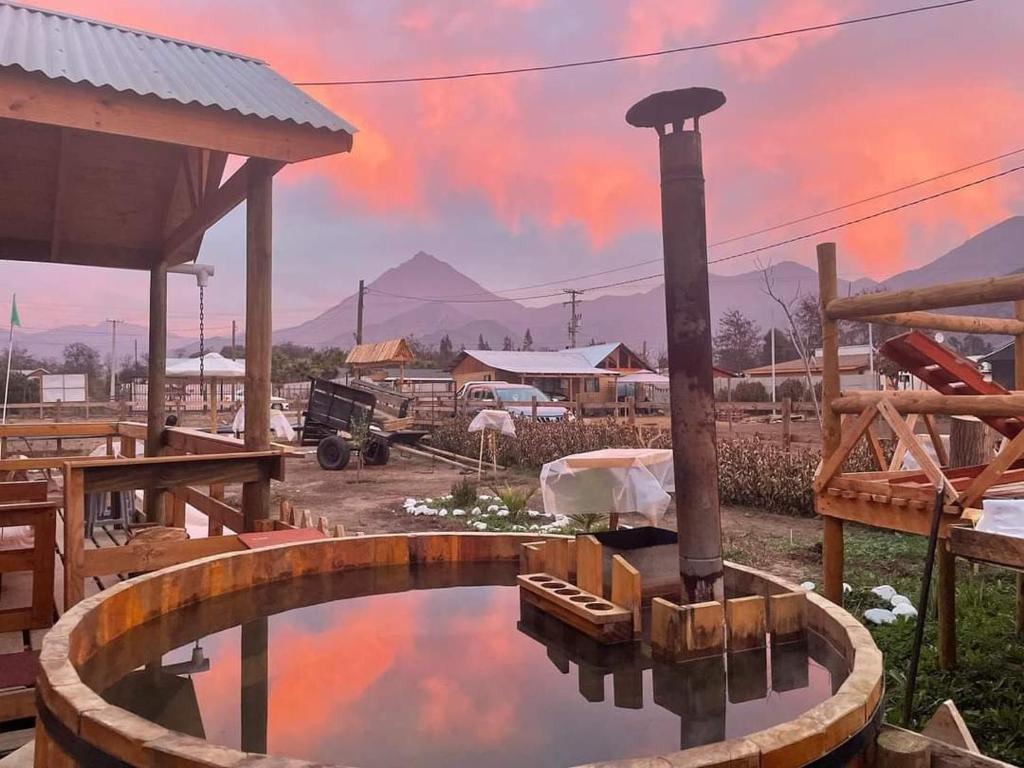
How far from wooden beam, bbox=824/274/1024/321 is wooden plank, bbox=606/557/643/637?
2.31 metres

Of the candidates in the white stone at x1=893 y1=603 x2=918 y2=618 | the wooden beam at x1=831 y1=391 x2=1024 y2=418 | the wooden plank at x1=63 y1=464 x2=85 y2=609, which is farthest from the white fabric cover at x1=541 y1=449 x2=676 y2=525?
the wooden plank at x1=63 y1=464 x2=85 y2=609

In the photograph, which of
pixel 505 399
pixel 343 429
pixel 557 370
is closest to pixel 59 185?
pixel 343 429

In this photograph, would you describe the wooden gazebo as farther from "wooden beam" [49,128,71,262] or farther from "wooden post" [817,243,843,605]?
"wooden post" [817,243,843,605]

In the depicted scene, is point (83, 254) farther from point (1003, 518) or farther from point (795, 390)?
point (795, 390)

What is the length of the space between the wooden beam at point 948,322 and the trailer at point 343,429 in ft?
39.0

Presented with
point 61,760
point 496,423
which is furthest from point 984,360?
point 61,760

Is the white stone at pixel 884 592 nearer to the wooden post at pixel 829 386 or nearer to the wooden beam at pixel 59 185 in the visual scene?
the wooden post at pixel 829 386

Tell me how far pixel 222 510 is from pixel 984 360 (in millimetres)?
38478

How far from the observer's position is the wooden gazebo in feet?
12.0

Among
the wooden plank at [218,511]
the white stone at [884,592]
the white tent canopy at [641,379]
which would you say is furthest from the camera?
the white tent canopy at [641,379]

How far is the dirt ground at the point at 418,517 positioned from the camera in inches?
277

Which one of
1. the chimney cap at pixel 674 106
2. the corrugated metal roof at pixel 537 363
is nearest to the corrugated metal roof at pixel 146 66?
the chimney cap at pixel 674 106

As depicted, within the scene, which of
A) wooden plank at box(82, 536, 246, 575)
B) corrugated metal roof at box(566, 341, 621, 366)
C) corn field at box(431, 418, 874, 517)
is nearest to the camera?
wooden plank at box(82, 536, 246, 575)

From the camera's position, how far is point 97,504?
6.38 m
